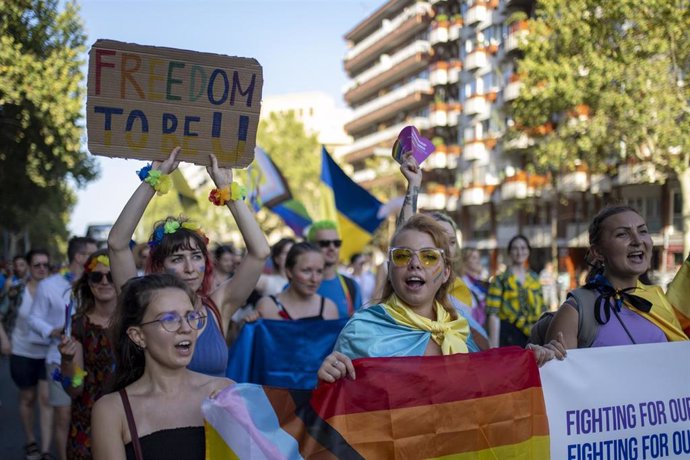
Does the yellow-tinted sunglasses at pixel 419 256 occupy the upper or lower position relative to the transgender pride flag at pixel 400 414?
upper

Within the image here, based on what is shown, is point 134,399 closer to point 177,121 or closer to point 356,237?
point 177,121

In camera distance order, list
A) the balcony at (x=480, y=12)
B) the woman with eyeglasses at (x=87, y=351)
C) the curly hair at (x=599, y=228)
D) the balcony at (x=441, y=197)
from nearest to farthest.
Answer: the curly hair at (x=599, y=228)
the woman with eyeglasses at (x=87, y=351)
the balcony at (x=480, y=12)
the balcony at (x=441, y=197)

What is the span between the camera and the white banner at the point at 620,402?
12.4 feet

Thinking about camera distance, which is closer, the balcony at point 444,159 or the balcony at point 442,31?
the balcony at point 444,159

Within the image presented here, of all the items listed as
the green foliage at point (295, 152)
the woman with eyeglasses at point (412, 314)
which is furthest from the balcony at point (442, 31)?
the woman with eyeglasses at point (412, 314)

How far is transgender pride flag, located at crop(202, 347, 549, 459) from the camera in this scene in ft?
9.89

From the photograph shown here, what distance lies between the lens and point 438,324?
366 centimetres

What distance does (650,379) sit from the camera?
4.01m

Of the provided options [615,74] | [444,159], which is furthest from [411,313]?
[444,159]

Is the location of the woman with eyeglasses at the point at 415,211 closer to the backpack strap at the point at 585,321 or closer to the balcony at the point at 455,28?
the backpack strap at the point at 585,321

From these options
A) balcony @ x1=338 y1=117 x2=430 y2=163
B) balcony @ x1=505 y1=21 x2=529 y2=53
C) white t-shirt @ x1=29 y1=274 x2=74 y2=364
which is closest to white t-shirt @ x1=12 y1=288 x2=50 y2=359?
white t-shirt @ x1=29 y1=274 x2=74 y2=364

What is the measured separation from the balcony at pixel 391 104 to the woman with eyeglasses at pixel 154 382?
2294 inches

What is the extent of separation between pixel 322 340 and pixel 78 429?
2050mm

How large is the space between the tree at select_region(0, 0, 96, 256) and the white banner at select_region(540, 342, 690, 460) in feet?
66.0
